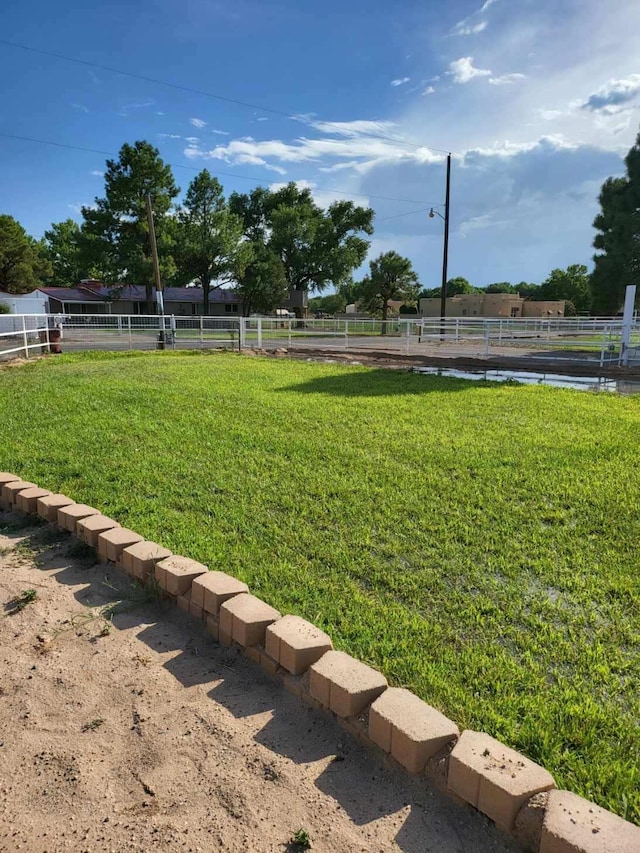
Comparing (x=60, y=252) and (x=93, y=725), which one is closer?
(x=93, y=725)

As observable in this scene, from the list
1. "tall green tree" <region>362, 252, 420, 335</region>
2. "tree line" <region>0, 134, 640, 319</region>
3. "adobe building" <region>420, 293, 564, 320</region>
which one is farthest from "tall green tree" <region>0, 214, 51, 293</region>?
"adobe building" <region>420, 293, 564, 320</region>

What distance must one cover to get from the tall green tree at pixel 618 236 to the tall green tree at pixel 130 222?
26.3 m

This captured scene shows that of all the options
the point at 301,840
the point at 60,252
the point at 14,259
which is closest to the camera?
the point at 301,840

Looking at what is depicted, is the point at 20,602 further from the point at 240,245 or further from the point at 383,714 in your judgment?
the point at 240,245

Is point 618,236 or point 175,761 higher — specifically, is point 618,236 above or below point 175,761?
above

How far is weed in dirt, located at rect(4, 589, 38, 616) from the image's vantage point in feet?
7.83

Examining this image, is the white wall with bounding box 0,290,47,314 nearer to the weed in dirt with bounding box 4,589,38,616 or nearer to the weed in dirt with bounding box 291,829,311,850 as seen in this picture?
the weed in dirt with bounding box 4,589,38,616

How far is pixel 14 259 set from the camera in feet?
146

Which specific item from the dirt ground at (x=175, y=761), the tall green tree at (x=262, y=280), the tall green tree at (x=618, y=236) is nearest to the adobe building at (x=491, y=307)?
the tall green tree at (x=262, y=280)

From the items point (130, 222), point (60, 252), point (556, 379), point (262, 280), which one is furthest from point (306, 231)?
point (556, 379)

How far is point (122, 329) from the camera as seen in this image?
1862cm

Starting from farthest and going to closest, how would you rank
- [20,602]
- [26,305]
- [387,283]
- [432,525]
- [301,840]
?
[387,283]
[26,305]
[432,525]
[20,602]
[301,840]

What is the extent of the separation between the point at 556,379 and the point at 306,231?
39.9 meters

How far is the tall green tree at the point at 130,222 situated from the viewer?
3562 centimetres
